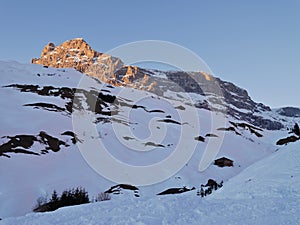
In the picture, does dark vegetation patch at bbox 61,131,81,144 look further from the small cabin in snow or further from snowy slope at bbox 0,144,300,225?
snowy slope at bbox 0,144,300,225

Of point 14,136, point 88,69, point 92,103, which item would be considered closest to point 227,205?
point 14,136

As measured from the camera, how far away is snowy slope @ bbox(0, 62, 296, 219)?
876 inches

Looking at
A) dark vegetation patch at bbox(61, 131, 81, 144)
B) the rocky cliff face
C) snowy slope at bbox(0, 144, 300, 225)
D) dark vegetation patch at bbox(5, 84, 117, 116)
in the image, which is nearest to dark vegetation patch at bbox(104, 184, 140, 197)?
dark vegetation patch at bbox(61, 131, 81, 144)

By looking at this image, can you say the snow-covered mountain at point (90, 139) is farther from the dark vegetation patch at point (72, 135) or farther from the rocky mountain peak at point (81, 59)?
the rocky mountain peak at point (81, 59)

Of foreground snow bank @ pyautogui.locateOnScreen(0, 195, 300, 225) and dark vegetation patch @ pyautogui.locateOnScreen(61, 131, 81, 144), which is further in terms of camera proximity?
dark vegetation patch @ pyautogui.locateOnScreen(61, 131, 81, 144)

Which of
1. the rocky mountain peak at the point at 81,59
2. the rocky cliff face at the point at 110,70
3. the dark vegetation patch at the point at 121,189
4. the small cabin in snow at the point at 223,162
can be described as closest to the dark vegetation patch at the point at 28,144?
the dark vegetation patch at the point at 121,189

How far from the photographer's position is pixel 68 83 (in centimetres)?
5319

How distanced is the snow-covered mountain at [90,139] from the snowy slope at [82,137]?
0.06 metres

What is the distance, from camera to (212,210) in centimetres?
806

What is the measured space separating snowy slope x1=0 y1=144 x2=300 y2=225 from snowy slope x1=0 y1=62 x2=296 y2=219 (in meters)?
1.06

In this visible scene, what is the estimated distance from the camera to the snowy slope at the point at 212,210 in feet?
23.3

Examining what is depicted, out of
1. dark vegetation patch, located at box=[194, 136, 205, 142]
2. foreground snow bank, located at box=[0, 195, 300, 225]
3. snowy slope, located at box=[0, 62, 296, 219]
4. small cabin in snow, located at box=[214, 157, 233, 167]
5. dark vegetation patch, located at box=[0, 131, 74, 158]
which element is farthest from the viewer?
dark vegetation patch, located at box=[194, 136, 205, 142]

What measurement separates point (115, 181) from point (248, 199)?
1741cm

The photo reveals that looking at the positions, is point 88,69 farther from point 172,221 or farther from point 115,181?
point 172,221
